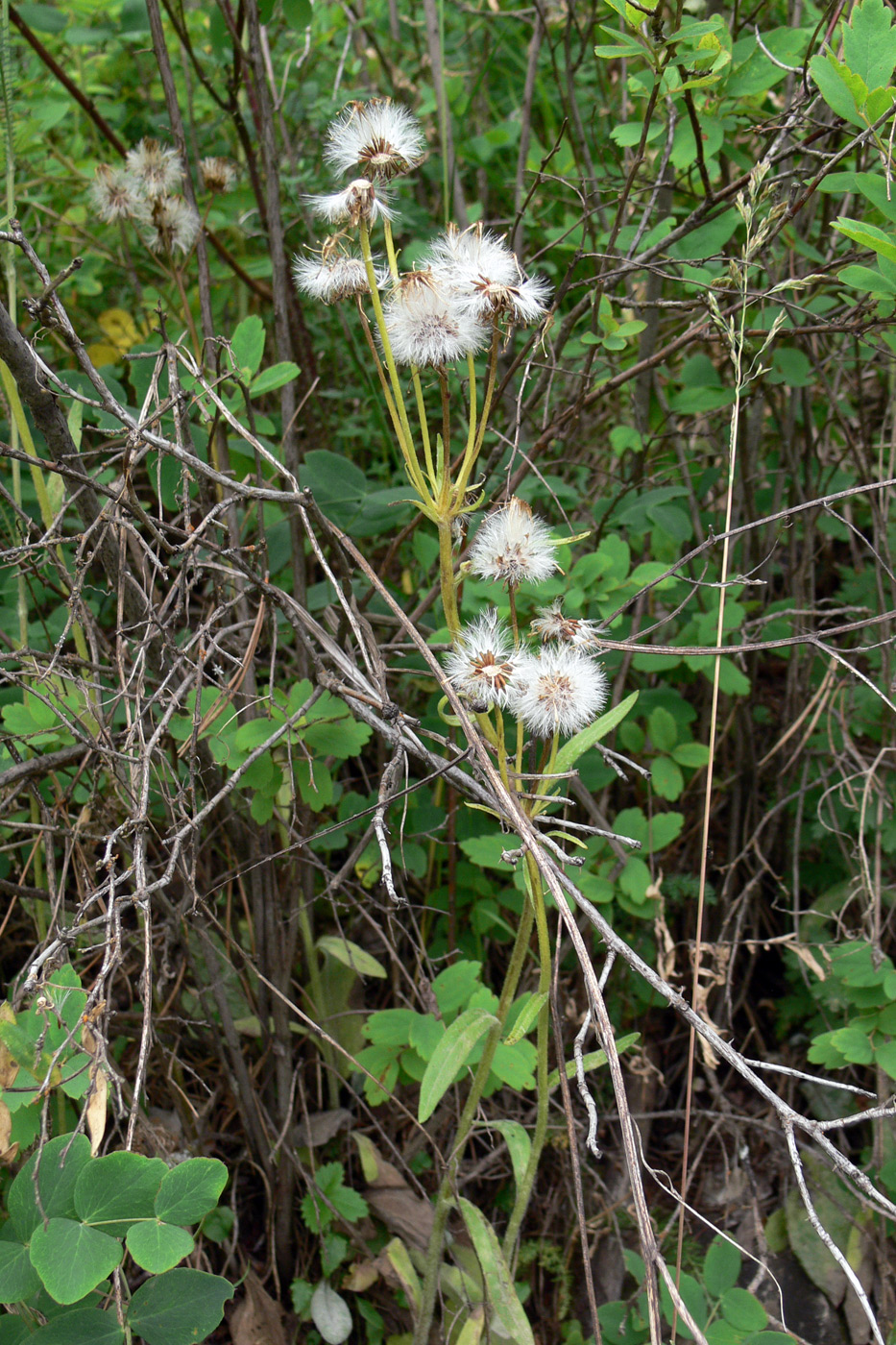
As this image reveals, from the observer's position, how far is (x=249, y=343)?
1553mm

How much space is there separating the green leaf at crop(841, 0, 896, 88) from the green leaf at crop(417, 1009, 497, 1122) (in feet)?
4.56

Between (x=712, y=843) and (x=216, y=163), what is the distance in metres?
1.90

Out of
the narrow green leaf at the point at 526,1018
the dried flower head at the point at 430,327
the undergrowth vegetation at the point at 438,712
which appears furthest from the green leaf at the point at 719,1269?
the dried flower head at the point at 430,327

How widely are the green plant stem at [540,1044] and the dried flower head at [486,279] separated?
0.62 metres

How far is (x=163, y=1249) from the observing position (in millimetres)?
996

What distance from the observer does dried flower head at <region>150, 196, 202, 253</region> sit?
5.39ft

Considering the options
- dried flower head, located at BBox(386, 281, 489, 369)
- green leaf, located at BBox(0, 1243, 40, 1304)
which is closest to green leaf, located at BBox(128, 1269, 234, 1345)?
green leaf, located at BBox(0, 1243, 40, 1304)

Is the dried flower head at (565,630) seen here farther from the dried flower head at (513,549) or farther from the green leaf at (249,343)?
the green leaf at (249,343)

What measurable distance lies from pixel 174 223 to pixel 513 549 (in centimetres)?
102

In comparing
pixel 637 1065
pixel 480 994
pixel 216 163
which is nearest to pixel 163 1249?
pixel 480 994

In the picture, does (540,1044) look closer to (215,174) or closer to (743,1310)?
(743,1310)

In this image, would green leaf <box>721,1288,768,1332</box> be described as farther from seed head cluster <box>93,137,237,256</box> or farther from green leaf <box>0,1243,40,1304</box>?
seed head cluster <box>93,137,237,256</box>

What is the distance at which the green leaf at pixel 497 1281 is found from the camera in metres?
1.29

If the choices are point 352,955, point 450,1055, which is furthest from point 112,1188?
point 352,955
